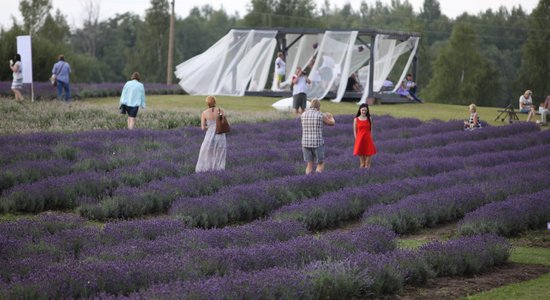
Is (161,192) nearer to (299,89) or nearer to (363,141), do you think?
(363,141)

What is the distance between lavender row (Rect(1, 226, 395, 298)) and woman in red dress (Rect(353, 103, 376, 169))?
735cm

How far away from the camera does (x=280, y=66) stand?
3466 centimetres

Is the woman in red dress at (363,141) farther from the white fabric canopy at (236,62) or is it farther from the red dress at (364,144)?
the white fabric canopy at (236,62)

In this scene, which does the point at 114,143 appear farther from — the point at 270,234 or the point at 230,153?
the point at 270,234

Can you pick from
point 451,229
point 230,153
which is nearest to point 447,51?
point 230,153

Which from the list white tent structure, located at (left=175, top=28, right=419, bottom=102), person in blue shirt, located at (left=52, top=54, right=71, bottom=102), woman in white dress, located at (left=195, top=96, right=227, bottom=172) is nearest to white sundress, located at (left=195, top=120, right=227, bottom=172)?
woman in white dress, located at (left=195, top=96, right=227, bottom=172)

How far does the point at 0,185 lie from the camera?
14.5 metres

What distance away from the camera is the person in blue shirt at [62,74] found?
3108 centimetres

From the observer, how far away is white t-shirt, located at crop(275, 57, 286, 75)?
113ft

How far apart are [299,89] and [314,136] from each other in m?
11.4

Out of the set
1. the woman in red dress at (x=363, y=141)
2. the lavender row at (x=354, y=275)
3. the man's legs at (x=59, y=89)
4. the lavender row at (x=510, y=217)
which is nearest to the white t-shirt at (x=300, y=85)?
the man's legs at (x=59, y=89)

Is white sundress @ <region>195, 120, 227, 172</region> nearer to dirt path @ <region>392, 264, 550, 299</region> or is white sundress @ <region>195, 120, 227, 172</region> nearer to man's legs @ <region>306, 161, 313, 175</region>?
man's legs @ <region>306, 161, 313, 175</region>

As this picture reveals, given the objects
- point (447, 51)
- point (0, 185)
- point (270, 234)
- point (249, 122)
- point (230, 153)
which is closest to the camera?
point (270, 234)

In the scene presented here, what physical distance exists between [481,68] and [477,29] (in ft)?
78.8
